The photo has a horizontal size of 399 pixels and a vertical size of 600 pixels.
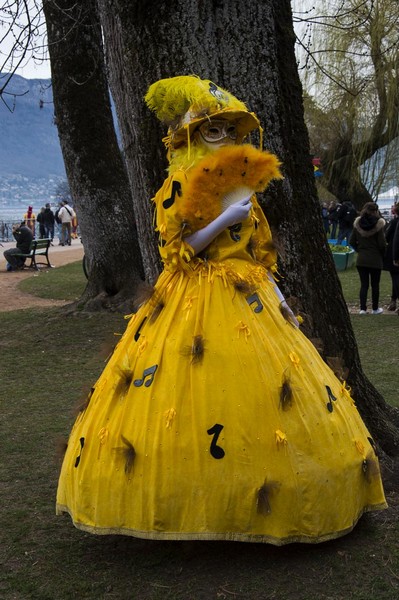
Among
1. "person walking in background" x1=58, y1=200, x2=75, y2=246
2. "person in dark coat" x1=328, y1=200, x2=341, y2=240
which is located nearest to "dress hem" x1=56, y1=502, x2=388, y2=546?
"person in dark coat" x1=328, y1=200, x2=341, y2=240

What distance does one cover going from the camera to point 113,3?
4.33 meters

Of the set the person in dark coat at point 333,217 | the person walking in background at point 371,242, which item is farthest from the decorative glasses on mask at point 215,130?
the person in dark coat at point 333,217

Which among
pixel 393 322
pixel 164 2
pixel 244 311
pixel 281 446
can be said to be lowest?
pixel 393 322

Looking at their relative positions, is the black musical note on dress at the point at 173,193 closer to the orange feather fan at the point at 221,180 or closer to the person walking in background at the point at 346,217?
the orange feather fan at the point at 221,180

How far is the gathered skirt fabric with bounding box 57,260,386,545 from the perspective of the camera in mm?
3129

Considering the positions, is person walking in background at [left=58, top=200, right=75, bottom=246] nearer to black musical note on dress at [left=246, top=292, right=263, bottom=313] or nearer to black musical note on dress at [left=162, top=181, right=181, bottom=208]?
black musical note on dress at [left=162, top=181, right=181, bottom=208]

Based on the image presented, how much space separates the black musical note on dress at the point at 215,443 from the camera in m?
3.12

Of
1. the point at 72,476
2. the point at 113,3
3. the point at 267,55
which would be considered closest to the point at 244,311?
the point at 72,476

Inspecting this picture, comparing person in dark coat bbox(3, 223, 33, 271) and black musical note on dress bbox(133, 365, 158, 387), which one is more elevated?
black musical note on dress bbox(133, 365, 158, 387)

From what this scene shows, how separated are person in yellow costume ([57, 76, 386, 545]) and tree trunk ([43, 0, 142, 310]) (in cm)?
739

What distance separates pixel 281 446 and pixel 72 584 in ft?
3.68

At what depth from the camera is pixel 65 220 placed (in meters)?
29.7

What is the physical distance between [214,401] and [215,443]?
0.57ft

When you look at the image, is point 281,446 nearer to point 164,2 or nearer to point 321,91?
point 164,2
